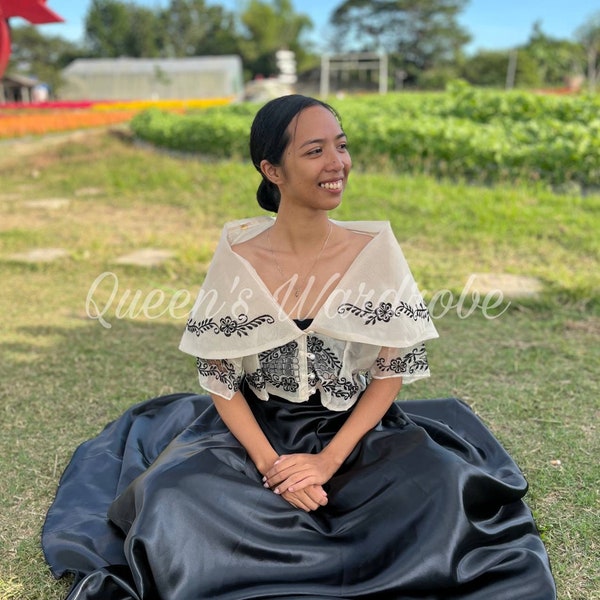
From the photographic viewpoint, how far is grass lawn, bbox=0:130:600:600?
2648mm

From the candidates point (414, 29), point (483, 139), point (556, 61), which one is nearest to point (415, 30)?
point (414, 29)

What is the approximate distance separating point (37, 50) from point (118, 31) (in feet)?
27.6

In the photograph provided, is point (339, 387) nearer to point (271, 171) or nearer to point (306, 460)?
point (306, 460)

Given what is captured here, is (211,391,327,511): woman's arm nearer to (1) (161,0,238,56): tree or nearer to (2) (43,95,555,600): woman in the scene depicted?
(2) (43,95,555,600): woman

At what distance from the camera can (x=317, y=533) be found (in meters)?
2.00

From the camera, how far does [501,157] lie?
7.80m

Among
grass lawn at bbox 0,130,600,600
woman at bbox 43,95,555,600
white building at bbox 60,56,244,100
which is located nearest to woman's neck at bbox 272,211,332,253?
woman at bbox 43,95,555,600

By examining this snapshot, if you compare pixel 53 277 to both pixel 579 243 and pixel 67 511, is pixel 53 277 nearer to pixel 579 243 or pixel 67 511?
pixel 67 511

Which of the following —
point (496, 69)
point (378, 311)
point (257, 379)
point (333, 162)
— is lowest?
point (257, 379)

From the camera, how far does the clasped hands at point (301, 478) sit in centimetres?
204

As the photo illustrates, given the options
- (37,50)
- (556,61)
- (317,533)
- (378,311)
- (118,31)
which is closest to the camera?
(317,533)

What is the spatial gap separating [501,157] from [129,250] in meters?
4.11

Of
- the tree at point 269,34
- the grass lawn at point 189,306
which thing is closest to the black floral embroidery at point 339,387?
the grass lawn at point 189,306

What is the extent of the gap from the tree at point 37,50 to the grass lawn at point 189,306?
4275cm
